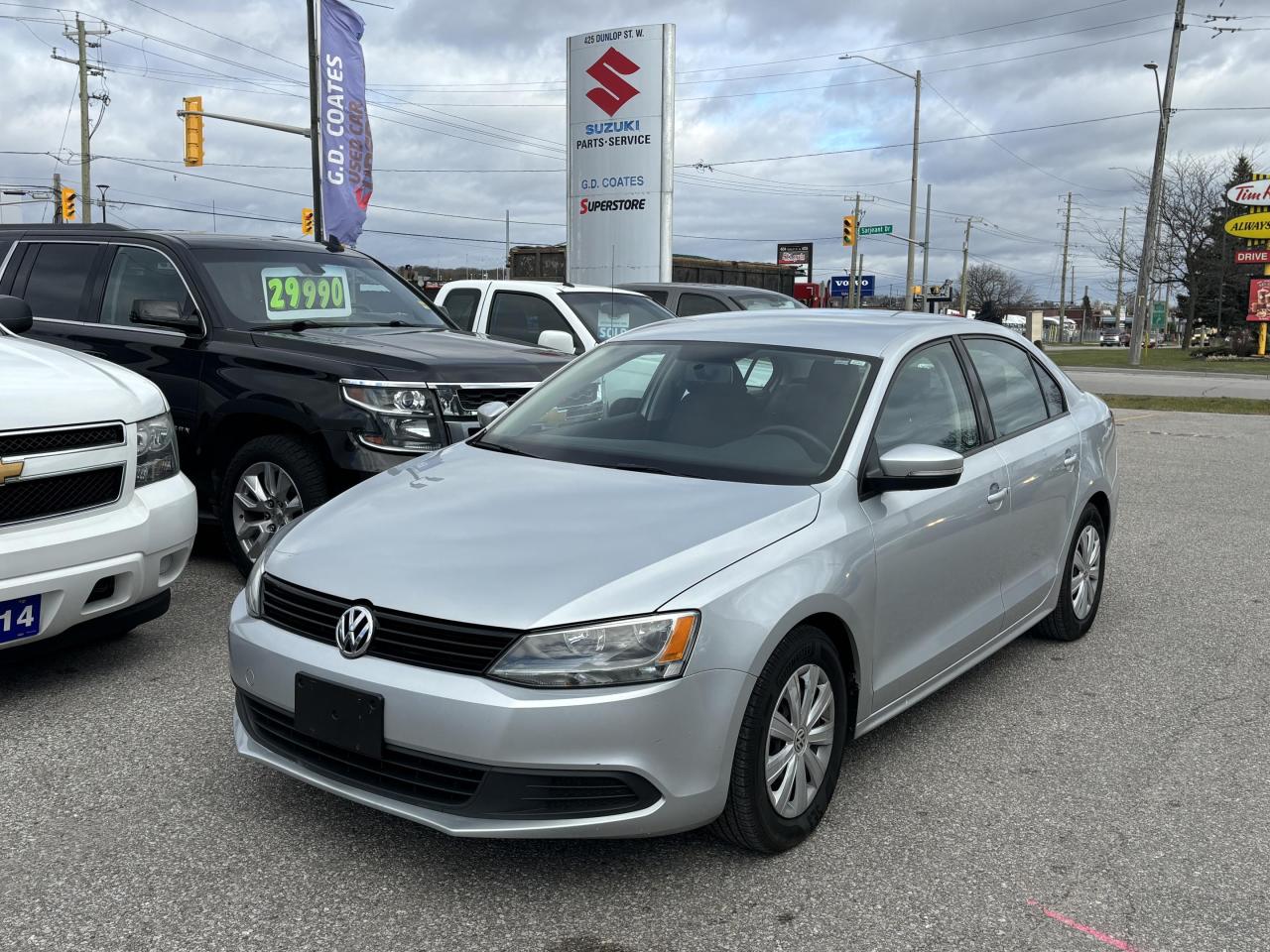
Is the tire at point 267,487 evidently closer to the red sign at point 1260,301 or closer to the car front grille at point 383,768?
the car front grille at point 383,768

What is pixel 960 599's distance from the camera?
13.5ft

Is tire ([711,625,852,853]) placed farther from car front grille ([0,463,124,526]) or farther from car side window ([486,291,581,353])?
car side window ([486,291,581,353])

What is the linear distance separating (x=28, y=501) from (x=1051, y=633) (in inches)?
173

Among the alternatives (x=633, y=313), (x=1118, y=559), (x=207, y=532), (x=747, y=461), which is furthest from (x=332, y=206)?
(x=747, y=461)

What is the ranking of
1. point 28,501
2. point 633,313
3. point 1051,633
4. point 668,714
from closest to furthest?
point 668,714
point 28,501
point 1051,633
point 633,313

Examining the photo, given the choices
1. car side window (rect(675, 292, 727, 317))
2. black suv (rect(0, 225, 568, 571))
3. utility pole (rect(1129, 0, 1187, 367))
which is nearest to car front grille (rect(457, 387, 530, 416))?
black suv (rect(0, 225, 568, 571))

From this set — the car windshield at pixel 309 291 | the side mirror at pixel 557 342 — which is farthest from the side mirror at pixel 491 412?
the side mirror at pixel 557 342

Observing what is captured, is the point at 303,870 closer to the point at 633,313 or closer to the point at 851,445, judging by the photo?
the point at 851,445

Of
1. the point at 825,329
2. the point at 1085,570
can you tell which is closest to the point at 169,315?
the point at 825,329

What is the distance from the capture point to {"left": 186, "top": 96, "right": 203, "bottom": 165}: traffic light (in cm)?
2492

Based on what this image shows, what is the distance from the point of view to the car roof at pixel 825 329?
4.23 meters

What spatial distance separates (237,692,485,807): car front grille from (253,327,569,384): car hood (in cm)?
285

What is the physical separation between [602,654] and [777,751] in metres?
0.68

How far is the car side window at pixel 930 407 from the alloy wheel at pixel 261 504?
3.15m
